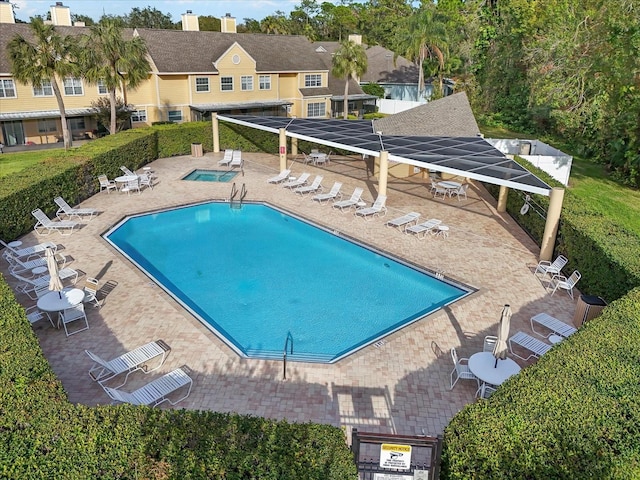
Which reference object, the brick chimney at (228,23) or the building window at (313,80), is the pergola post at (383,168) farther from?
the brick chimney at (228,23)

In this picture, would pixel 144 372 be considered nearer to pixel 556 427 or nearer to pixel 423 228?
pixel 556 427

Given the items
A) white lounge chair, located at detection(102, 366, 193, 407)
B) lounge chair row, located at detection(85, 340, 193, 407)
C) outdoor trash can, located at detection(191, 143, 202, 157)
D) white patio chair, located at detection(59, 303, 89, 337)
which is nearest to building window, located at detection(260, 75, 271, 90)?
outdoor trash can, located at detection(191, 143, 202, 157)

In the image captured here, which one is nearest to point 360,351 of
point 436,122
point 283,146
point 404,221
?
point 404,221

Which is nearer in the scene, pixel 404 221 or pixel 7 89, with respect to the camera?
pixel 404 221

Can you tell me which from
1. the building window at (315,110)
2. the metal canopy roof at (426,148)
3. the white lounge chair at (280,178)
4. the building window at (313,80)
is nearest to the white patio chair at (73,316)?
the metal canopy roof at (426,148)

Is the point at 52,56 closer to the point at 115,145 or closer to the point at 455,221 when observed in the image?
the point at 115,145

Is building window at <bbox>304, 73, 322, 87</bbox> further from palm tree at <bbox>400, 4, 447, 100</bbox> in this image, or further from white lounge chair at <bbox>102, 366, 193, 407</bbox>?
white lounge chair at <bbox>102, 366, 193, 407</bbox>
